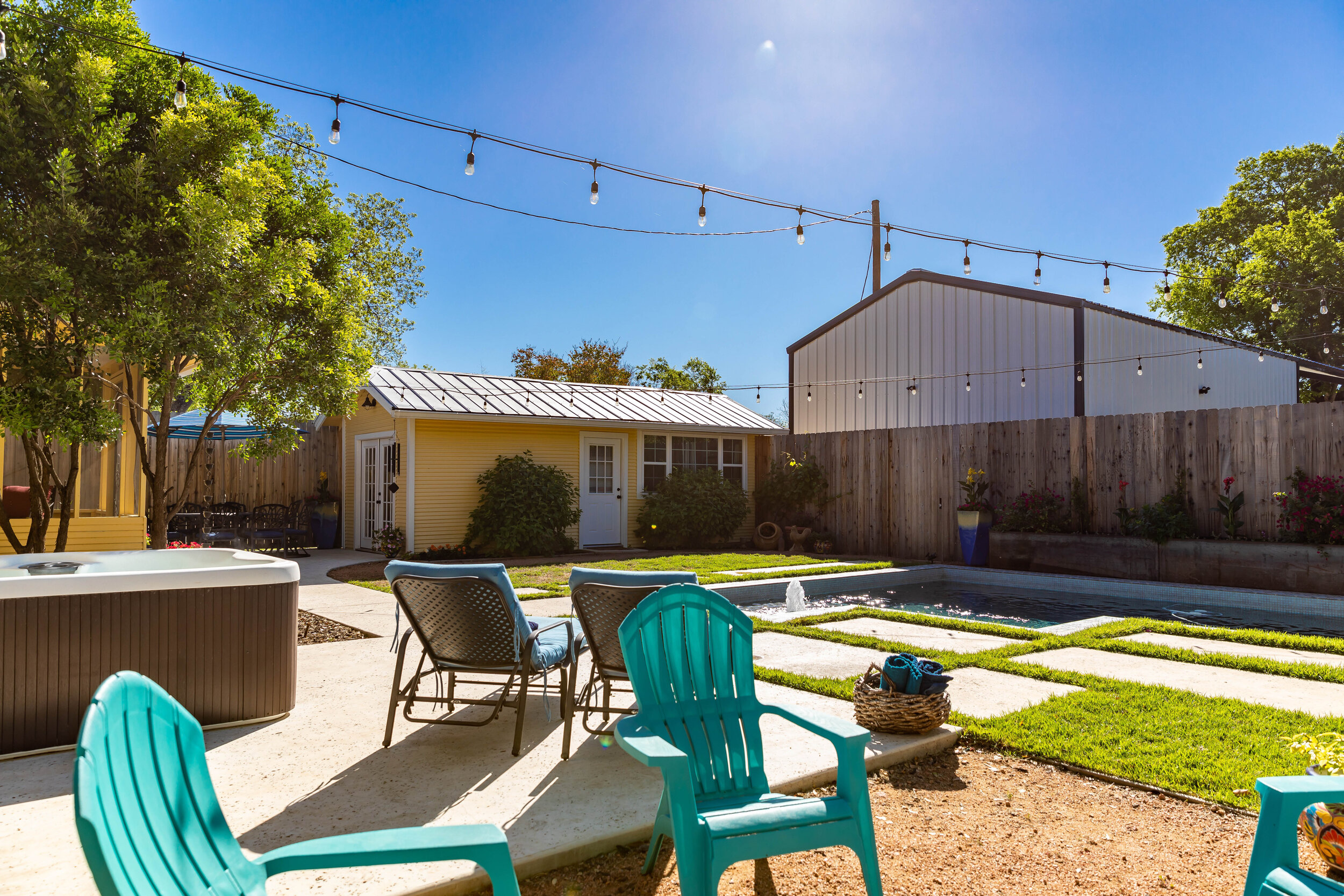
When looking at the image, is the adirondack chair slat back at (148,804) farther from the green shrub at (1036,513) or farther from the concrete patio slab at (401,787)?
the green shrub at (1036,513)

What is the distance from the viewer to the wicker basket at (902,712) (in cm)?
362

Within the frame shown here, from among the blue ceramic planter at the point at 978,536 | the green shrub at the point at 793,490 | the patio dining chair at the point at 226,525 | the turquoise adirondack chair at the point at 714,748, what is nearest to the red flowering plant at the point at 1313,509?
the blue ceramic planter at the point at 978,536

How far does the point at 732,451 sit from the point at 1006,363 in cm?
507

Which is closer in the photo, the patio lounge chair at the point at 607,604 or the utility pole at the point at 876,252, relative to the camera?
the patio lounge chair at the point at 607,604

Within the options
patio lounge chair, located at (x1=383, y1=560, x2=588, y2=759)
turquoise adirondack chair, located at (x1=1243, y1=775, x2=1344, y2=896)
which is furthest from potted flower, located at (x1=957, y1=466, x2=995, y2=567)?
turquoise adirondack chair, located at (x1=1243, y1=775, x2=1344, y2=896)

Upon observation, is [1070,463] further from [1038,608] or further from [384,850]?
[384,850]

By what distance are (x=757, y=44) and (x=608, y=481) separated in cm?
732

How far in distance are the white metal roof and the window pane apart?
0.45m

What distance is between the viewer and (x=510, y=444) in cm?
1307

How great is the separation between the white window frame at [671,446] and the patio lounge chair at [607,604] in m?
10.6

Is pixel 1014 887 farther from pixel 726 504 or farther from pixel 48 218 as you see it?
pixel 726 504

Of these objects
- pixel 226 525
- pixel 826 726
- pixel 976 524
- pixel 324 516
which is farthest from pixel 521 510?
pixel 826 726

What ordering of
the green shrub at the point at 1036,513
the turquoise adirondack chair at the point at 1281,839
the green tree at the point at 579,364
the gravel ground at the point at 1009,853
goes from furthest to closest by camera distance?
the green tree at the point at 579,364, the green shrub at the point at 1036,513, the gravel ground at the point at 1009,853, the turquoise adirondack chair at the point at 1281,839

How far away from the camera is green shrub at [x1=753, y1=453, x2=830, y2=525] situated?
1391 cm
